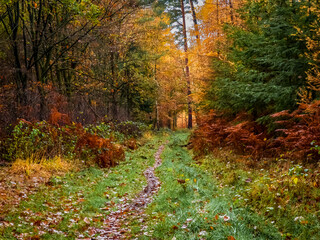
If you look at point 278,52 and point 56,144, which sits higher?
point 278,52

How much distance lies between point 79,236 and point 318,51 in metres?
7.73

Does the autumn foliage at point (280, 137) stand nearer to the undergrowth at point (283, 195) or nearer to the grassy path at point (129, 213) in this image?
the undergrowth at point (283, 195)

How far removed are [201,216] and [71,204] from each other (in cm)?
325

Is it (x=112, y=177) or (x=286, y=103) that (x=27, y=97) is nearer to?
(x=112, y=177)

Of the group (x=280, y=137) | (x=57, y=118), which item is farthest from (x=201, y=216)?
(x=57, y=118)

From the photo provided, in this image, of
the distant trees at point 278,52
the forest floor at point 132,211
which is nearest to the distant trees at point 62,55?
the forest floor at point 132,211

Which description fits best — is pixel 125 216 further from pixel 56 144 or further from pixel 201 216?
pixel 56 144

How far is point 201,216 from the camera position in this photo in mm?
4879

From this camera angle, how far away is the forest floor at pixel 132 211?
4387 millimetres

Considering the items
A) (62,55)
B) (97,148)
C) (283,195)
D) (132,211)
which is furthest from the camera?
(62,55)

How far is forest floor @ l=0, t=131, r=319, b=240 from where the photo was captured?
14.4 ft

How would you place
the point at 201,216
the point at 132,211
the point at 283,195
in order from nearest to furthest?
1. the point at 201,216
2. the point at 283,195
3. the point at 132,211

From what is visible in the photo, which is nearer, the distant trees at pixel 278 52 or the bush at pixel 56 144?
the bush at pixel 56 144

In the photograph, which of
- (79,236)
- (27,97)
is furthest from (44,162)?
(79,236)
